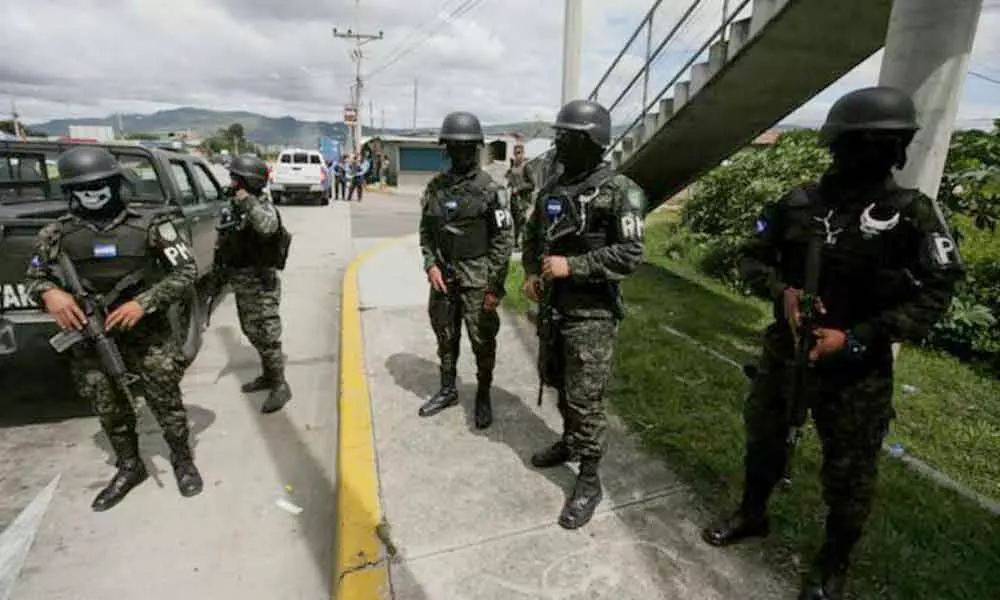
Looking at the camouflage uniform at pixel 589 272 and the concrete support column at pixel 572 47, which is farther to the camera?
the concrete support column at pixel 572 47

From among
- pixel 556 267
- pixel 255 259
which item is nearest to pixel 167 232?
pixel 255 259

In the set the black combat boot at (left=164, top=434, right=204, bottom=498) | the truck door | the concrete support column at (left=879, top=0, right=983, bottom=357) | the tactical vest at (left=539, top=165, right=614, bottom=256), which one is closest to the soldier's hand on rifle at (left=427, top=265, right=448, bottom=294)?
the tactical vest at (left=539, top=165, right=614, bottom=256)

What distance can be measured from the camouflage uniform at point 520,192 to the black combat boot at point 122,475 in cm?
563

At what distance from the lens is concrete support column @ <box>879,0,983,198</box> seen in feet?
10.3

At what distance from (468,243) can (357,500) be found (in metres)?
1.55

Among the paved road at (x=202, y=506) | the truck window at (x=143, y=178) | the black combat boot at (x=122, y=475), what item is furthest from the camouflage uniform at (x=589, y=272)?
the truck window at (x=143, y=178)

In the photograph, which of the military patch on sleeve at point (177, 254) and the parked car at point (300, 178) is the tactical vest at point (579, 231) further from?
the parked car at point (300, 178)

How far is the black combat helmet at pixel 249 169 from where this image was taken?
3582 mm

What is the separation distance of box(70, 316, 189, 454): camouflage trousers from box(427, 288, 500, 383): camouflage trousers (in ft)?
4.76

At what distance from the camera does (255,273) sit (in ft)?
12.5

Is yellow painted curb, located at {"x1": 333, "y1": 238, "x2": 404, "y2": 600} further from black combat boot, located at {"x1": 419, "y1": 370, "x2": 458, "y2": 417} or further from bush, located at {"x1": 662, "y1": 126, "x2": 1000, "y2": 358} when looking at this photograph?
bush, located at {"x1": 662, "y1": 126, "x2": 1000, "y2": 358}

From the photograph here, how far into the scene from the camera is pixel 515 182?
8.78 meters

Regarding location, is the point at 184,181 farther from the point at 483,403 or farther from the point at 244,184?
the point at 483,403

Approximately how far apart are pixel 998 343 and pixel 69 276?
22.2 feet
